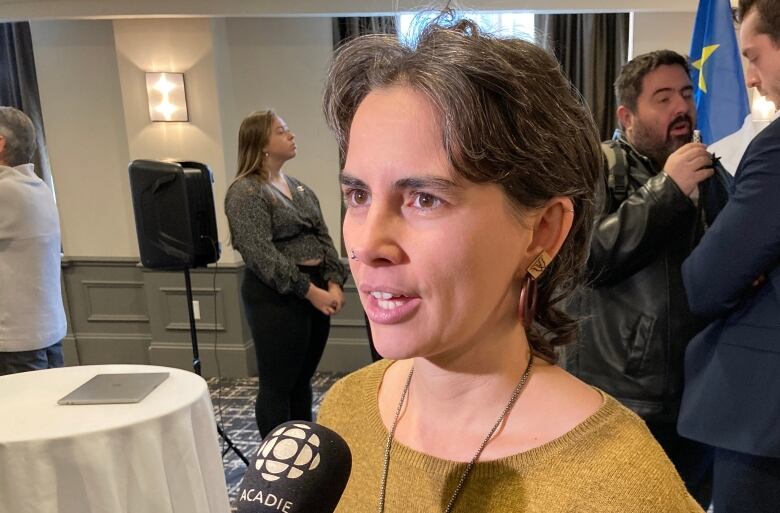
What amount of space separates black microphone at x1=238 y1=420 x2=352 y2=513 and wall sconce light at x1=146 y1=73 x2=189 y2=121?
3.45 metres

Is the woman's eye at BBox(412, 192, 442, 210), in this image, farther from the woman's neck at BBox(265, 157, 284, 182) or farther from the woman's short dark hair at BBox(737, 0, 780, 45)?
the woman's neck at BBox(265, 157, 284, 182)

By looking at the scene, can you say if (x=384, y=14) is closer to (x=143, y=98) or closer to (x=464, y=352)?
(x=143, y=98)

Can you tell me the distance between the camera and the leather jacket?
5.10ft

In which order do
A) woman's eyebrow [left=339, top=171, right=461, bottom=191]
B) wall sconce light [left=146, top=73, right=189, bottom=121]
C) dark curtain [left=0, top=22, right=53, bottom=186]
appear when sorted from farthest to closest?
dark curtain [left=0, top=22, right=53, bottom=186] → wall sconce light [left=146, top=73, right=189, bottom=121] → woman's eyebrow [left=339, top=171, right=461, bottom=191]

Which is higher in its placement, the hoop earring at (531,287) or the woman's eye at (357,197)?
the woman's eye at (357,197)

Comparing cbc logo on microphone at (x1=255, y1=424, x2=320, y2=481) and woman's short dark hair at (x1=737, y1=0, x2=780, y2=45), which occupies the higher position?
woman's short dark hair at (x1=737, y1=0, x2=780, y2=45)

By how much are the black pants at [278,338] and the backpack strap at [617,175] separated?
1.39 m

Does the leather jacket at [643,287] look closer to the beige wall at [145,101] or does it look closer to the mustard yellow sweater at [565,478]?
the mustard yellow sweater at [565,478]

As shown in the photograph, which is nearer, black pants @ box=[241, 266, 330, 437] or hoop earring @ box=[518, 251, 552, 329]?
hoop earring @ box=[518, 251, 552, 329]

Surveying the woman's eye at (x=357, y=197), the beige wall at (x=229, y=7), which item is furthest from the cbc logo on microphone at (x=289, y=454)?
the beige wall at (x=229, y=7)

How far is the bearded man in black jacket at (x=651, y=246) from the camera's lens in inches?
61.2

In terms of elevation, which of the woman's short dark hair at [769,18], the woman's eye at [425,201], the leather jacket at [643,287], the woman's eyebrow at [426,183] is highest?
the woman's short dark hair at [769,18]

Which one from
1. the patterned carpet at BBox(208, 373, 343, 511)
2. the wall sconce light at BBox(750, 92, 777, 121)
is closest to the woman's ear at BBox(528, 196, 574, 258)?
the patterned carpet at BBox(208, 373, 343, 511)

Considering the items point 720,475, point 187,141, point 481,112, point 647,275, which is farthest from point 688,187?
point 187,141
